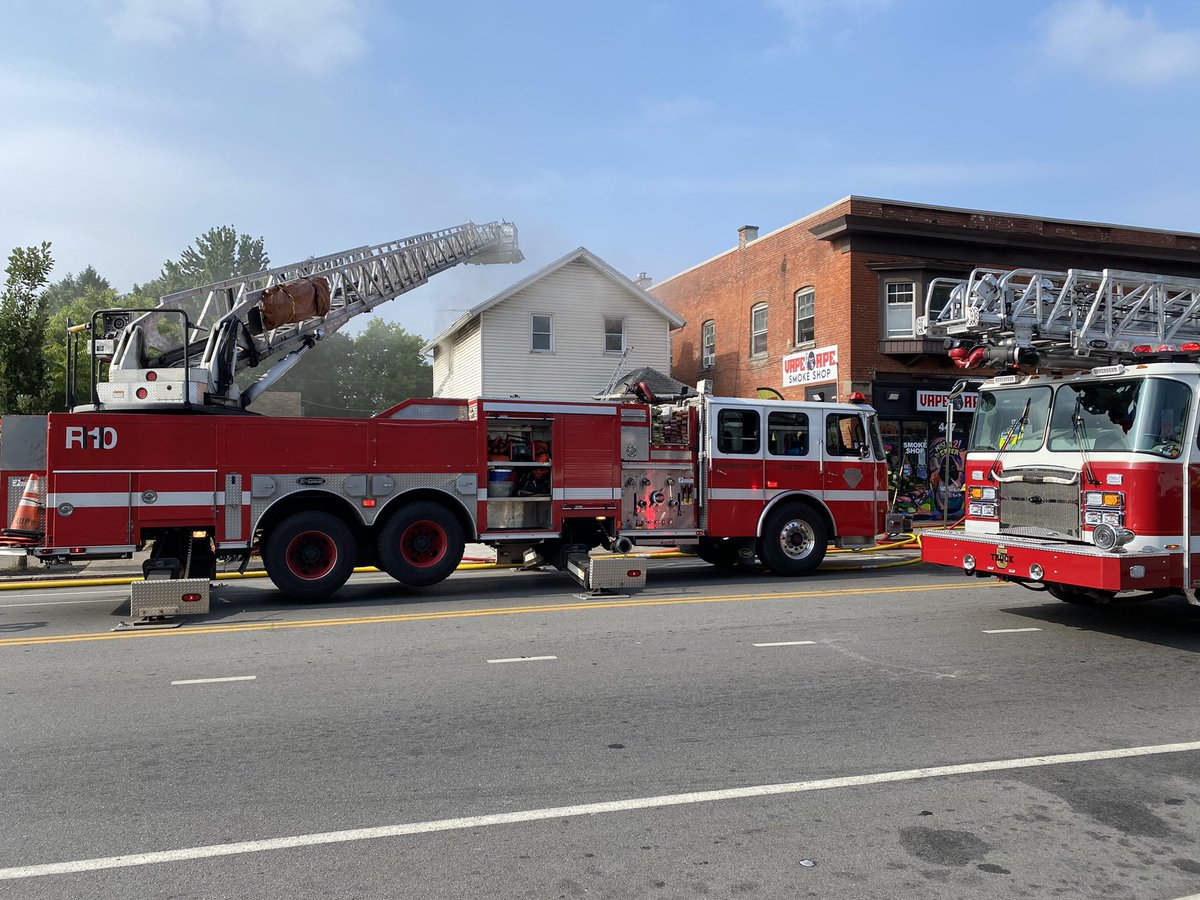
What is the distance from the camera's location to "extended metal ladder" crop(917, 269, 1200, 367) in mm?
9461

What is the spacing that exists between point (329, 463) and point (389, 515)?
990mm

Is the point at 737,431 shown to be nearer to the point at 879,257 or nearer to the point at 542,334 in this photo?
the point at 879,257

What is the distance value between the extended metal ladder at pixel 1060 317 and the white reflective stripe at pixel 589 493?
4.38 meters

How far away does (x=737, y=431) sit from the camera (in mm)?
12625

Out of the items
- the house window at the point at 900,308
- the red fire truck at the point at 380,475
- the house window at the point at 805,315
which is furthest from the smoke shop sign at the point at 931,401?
the red fire truck at the point at 380,475

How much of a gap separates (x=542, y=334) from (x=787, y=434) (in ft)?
42.6

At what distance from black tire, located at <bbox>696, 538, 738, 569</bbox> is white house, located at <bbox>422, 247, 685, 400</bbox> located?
1154cm

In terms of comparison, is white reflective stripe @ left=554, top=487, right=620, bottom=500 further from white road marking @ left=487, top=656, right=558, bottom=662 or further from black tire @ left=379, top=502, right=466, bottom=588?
white road marking @ left=487, top=656, right=558, bottom=662

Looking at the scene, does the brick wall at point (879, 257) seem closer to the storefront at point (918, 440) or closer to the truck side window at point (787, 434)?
the storefront at point (918, 440)

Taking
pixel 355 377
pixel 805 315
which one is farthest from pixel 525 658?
pixel 355 377

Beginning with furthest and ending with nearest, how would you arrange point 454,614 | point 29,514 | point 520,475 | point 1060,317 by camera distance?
point 520,475 → point 1060,317 → point 29,514 → point 454,614

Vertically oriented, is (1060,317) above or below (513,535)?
above

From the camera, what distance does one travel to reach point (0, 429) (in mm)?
9734

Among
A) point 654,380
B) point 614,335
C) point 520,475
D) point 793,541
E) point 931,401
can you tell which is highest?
point 614,335
